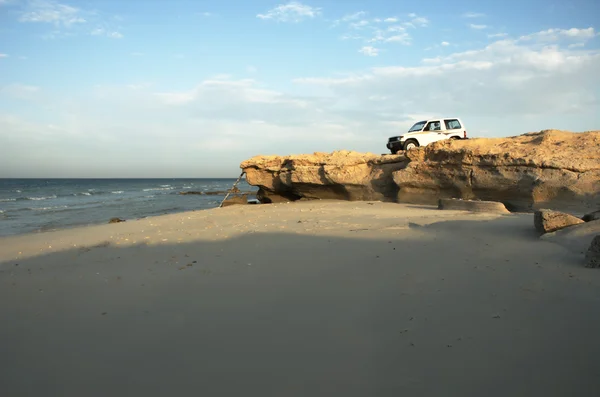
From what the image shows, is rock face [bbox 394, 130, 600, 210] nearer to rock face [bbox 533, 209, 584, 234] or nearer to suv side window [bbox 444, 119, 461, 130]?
suv side window [bbox 444, 119, 461, 130]

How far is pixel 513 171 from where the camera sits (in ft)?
39.6

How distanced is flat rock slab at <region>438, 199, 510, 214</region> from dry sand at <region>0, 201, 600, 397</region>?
375cm

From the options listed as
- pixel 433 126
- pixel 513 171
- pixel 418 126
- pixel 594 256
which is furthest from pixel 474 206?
pixel 418 126

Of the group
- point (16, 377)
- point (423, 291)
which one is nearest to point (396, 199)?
point (423, 291)

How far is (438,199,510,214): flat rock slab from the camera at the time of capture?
9453 millimetres

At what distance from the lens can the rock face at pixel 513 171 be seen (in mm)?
10914

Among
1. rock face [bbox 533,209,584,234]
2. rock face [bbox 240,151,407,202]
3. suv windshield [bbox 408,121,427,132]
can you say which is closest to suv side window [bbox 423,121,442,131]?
suv windshield [bbox 408,121,427,132]

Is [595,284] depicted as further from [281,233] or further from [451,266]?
[281,233]

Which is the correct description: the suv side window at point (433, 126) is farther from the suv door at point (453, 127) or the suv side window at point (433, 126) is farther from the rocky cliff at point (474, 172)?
the rocky cliff at point (474, 172)

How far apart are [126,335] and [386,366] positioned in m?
2.17

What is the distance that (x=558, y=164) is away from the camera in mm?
11156

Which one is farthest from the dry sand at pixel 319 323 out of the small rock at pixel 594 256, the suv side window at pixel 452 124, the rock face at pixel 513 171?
the suv side window at pixel 452 124

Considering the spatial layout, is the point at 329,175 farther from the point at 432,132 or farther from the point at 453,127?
the point at 453,127

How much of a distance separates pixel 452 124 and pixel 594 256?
14.2 m
